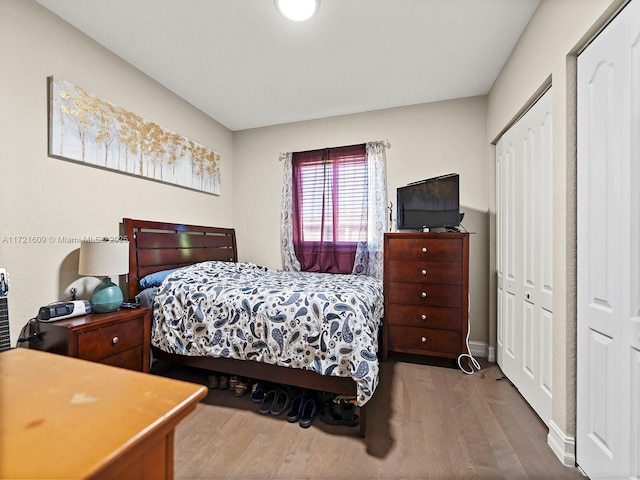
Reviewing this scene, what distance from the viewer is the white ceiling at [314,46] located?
1890 millimetres

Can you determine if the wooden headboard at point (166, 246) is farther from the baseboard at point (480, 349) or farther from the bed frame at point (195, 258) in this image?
the baseboard at point (480, 349)

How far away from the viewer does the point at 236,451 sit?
159cm

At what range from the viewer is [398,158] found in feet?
10.7

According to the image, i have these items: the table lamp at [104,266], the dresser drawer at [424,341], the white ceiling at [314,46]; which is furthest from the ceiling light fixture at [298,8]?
the dresser drawer at [424,341]

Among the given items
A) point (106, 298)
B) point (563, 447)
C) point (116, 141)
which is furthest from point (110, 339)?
point (563, 447)

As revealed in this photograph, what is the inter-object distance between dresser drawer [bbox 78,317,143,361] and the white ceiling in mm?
2140

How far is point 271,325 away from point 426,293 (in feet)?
4.95

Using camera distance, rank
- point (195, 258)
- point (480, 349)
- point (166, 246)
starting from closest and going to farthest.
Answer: point (166, 246) → point (480, 349) → point (195, 258)

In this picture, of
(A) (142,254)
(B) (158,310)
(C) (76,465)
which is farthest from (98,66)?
(C) (76,465)

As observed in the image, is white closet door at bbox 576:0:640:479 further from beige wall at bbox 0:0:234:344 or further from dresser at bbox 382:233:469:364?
beige wall at bbox 0:0:234:344

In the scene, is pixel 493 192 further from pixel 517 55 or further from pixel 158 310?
pixel 158 310

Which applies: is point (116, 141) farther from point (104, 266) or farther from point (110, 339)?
point (110, 339)

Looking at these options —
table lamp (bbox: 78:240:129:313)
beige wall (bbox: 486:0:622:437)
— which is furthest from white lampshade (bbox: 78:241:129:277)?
beige wall (bbox: 486:0:622:437)

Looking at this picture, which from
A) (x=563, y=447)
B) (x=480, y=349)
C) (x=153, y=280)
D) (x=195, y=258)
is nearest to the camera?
(x=563, y=447)
